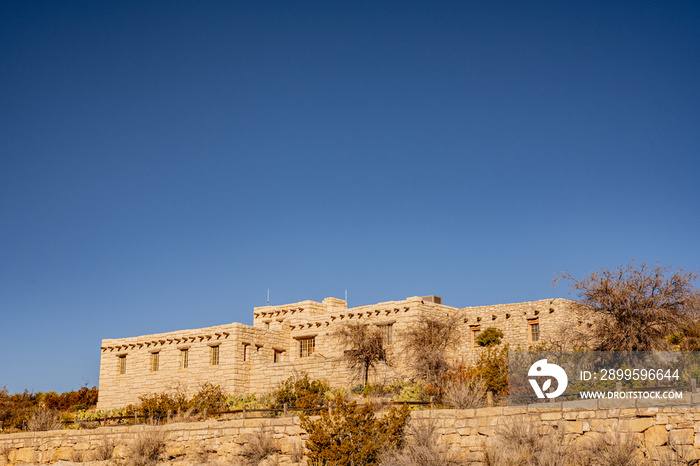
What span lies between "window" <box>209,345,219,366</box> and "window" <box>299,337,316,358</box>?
174 inches

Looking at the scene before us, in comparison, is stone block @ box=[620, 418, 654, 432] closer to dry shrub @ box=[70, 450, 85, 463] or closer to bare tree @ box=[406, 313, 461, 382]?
bare tree @ box=[406, 313, 461, 382]

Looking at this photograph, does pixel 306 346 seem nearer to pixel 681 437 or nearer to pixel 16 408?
pixel 16 408

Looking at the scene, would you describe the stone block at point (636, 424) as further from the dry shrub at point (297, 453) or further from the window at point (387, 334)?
the window at point (387, 334)

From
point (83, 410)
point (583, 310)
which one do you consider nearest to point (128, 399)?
point (83, 410)

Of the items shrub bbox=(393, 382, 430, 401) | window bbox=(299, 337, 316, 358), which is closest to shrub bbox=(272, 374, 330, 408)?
shrub bbox=(393, 382, 430, 401)

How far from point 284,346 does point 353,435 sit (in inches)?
798

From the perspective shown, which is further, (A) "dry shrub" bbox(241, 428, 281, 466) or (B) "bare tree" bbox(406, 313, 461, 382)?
(B) "bare tree" bbox(406, 313, 461, 382)

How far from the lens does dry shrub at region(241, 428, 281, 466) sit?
73.3 ft

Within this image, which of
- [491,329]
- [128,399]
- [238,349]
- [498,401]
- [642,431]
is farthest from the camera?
[128,399]

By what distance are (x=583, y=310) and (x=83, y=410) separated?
30.8 meters

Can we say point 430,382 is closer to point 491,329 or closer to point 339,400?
point 491,329

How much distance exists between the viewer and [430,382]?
3125cm

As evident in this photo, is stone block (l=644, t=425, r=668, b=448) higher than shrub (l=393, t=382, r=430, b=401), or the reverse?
shrub (l=393, t=382, r=430, b=401)

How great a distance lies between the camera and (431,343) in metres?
33.0
